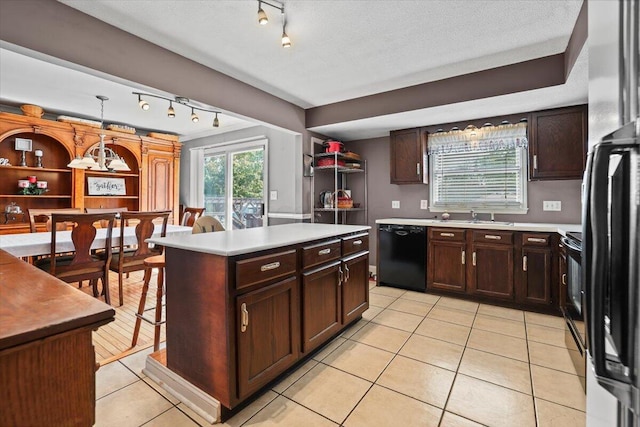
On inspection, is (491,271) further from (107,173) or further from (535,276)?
(107,173)

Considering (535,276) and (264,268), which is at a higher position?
(264,268)

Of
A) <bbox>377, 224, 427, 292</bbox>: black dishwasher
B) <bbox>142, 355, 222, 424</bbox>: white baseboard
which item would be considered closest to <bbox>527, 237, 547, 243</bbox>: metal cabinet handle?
<bbox>377, 224, 427, 292</bbox>: black dishwasher

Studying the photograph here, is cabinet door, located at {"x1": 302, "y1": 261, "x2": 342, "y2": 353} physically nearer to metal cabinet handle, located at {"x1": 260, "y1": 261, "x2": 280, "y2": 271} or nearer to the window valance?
metal cabinet handle, located at {"x1": 260, "y1": 261, "x2": 280, "y2": 271}

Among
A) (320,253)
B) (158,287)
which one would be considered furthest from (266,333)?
(158,287)

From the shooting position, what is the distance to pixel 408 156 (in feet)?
13.5

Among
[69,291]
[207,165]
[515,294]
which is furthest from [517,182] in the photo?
[207,165]

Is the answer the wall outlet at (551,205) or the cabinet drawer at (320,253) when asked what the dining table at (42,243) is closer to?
the cabinet drawer at (320,253)

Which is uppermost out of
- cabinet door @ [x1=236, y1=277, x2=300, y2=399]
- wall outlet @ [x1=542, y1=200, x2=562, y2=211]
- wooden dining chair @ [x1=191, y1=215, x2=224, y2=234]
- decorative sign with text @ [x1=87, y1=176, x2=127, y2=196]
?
decorative sign with text @ [x1=87, y1=176, x2=127, y2=196]

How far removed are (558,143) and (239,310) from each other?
3554 millimetres

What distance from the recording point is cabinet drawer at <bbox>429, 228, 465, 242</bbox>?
3521mm

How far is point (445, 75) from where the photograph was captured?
10.2 ft

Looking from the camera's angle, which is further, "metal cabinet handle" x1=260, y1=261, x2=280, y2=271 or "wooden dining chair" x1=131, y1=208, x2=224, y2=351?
"wooden dining chair" x1=131, y1=208, x2=224, y2=351

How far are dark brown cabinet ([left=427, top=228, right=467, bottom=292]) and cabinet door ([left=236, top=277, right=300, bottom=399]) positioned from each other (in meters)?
2.26

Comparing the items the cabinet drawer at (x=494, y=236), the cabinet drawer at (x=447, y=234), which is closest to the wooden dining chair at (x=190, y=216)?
the cabinet drawer at (x=447, y=234)
